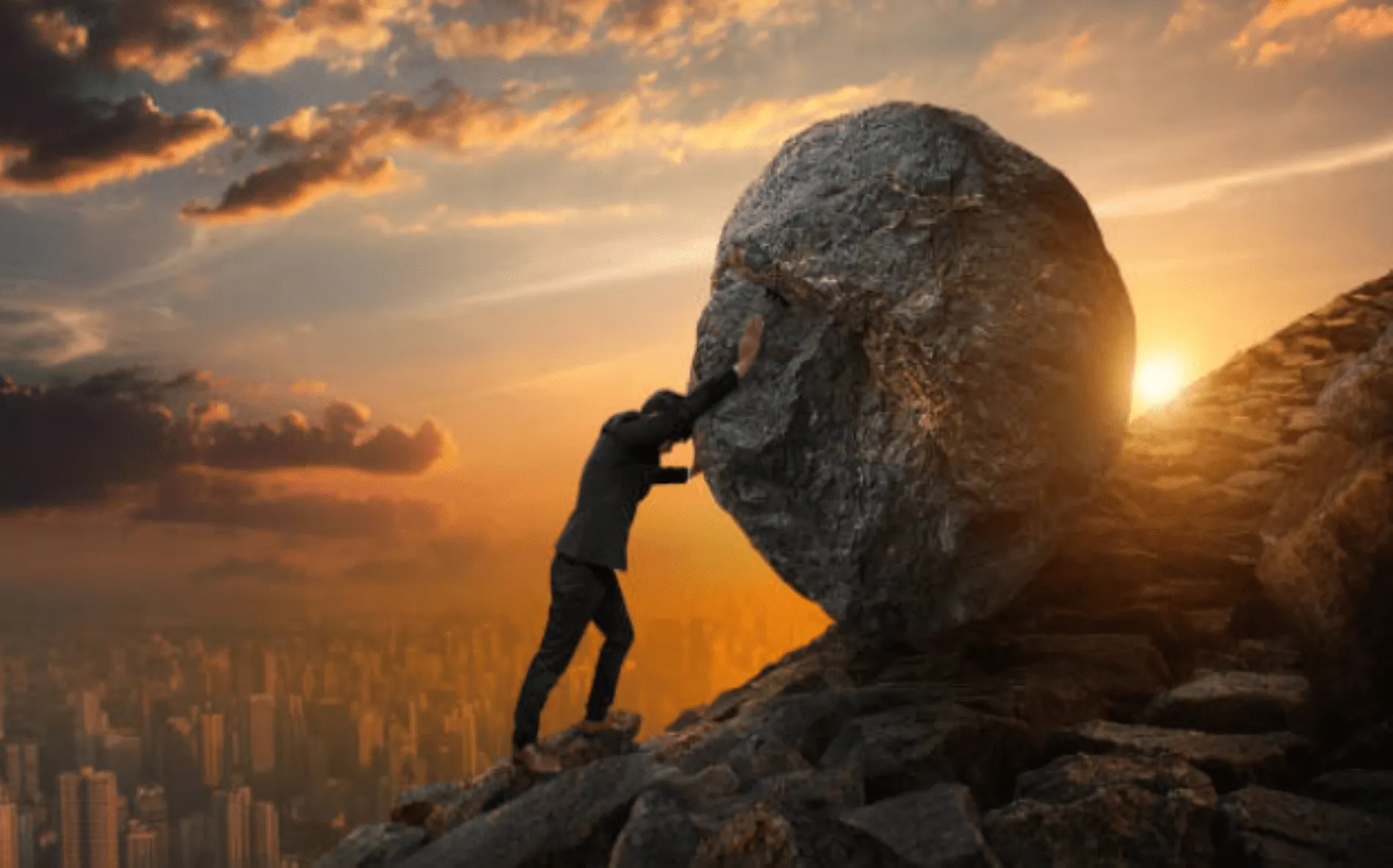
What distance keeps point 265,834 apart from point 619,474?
27.3m

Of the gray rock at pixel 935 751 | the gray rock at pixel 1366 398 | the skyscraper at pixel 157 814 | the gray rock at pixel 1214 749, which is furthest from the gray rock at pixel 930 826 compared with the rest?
the skyscraper at pixel 157 814

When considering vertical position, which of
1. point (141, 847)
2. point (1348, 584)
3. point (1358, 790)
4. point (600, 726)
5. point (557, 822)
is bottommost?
point (141, 847)

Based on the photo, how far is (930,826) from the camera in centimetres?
618

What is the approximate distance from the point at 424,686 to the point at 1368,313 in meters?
37.6

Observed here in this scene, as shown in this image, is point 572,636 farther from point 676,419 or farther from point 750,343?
point 750,343

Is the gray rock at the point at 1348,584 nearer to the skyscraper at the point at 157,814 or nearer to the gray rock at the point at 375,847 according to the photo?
the gray rock at the point at 375,847

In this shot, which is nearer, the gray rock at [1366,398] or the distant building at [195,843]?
the gray rock at [1366,398]

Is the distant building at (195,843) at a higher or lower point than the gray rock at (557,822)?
lower

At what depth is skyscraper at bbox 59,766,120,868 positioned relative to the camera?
32156 mm

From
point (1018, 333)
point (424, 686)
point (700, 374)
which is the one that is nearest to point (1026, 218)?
point (1018, 333)

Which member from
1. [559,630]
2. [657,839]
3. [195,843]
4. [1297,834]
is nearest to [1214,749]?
[1297,834]

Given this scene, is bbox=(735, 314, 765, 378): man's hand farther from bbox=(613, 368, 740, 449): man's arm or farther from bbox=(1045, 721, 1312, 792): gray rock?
bbox=(1045, 721, 1312, 792): gray rock

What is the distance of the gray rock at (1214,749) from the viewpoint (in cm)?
698

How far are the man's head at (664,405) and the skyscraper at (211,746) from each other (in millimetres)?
33200
